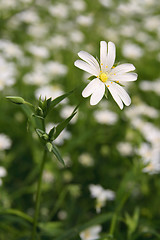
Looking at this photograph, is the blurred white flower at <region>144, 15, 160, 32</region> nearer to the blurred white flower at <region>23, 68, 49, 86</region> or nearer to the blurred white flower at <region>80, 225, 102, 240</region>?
the blurred white flower at <region>23, 68, 49, 86</region>

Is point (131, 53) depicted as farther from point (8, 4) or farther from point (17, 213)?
point (17, 213)

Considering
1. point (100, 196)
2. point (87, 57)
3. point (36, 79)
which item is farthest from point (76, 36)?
point (87, 57)

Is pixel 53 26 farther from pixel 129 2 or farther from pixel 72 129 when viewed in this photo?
pixel 72 129

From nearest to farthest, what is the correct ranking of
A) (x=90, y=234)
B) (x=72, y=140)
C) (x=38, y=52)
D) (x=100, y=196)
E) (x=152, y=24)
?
1. (x=90, y=234)
2. (x=100, y=196)
3. (x=72, y=140)
4. (x=38, y=52)
5. (x=152, y=24)

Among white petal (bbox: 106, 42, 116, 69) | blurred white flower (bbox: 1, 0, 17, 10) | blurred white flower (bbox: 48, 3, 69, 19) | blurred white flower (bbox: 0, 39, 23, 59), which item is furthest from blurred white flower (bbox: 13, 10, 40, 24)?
white petal (bbox: 106, 42, 116, 69)

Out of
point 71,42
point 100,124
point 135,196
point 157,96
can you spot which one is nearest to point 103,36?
point 71,42

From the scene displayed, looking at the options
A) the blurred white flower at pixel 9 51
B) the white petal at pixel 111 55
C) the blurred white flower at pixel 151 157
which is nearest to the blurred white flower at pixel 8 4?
the blurred white flower at pixel 9 51
